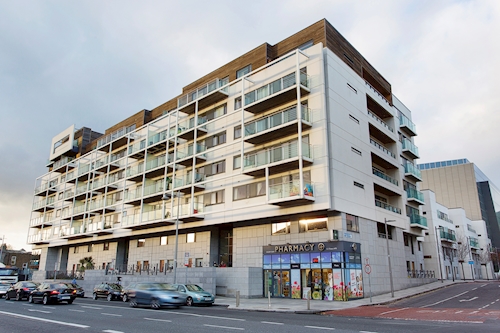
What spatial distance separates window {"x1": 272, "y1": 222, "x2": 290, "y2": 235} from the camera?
105 feet

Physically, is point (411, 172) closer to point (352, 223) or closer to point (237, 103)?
point (352, 223)

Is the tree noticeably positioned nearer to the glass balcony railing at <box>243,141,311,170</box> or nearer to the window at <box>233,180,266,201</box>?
the window at <box>233,180,266,201</box>

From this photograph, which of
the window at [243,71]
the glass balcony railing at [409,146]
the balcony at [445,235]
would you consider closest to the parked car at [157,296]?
the window at [243,71]

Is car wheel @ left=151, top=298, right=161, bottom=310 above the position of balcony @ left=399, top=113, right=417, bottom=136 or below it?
below

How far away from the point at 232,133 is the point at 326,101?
973 centimetres

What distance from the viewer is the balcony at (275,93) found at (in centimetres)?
3175

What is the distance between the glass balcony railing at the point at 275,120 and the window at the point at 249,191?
447 centimetres

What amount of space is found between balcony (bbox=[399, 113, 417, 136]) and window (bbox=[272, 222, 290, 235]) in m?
22.4

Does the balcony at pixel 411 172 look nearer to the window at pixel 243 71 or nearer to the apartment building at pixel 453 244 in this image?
the apartment building at pixel 453 244

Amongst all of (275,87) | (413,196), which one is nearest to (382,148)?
(413,196)

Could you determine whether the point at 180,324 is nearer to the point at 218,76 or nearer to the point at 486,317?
the point at 486,317

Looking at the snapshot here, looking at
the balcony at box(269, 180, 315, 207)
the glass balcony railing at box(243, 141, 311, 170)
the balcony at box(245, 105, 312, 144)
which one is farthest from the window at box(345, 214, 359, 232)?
the balcony at box(245, 105, 312, 144)

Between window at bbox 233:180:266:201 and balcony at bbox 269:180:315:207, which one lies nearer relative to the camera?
balcony at bbox 269:180:315:207

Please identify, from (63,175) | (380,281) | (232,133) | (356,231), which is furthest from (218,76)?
(63,175)
